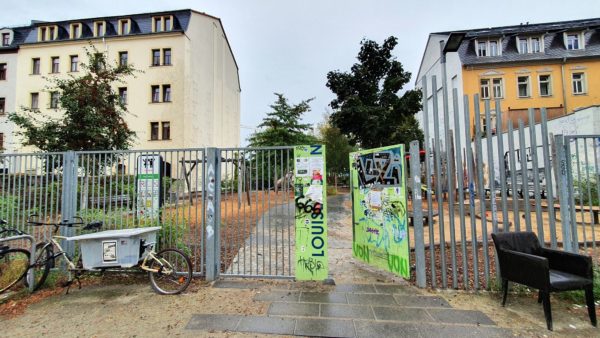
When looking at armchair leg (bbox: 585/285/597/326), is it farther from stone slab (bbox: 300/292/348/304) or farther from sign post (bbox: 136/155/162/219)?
sign post (bbox: 136/155/162/219)

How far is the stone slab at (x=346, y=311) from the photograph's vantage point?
373 centimetres

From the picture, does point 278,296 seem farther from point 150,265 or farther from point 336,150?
point 336,150

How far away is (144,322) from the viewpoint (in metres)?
3.62

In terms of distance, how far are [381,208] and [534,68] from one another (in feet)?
87.6

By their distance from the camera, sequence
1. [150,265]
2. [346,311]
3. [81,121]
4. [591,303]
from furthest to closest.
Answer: [81,121] → [150,265] → [346,311] → [591,303]

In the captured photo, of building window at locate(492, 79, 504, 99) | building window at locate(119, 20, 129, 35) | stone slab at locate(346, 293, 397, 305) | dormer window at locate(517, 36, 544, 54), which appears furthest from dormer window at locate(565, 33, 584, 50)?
building window at locate(119, 20, 129, 35)

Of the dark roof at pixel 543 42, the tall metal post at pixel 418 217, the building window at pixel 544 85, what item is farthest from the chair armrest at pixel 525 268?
the building window at pixel 544 85

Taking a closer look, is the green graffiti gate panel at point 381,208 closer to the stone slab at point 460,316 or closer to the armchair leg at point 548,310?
the stone slab at point 460,316

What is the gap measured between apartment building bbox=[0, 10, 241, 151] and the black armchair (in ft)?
67.9

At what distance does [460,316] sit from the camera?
367 cm

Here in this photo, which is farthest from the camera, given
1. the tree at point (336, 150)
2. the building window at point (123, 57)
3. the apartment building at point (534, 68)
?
the tree at point (336, 150)

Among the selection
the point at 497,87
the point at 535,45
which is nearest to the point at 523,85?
the point at 497,87

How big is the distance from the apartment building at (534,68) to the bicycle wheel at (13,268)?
25270 millimetres

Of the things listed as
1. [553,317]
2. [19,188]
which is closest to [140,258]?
[19,188]
